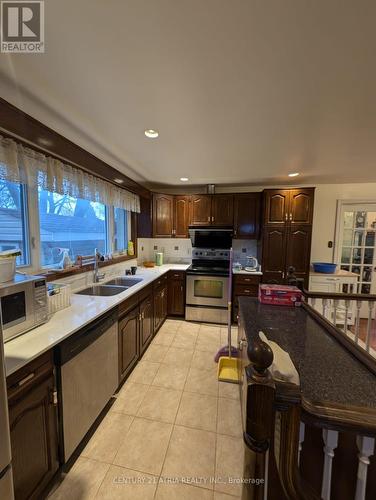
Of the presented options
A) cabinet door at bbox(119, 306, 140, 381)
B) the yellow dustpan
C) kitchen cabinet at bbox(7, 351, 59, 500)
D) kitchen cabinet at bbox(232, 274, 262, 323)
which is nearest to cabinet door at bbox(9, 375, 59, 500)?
kitchen cabinet at bbox(7, 351, 59, 500)

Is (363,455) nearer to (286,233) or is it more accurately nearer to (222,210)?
(286,233)

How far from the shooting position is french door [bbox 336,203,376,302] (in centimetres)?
374

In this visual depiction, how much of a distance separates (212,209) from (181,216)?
0.57 meters

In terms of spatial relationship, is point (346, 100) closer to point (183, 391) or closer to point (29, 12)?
point (29, 12)

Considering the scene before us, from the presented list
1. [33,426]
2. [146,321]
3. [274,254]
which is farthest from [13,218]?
[274,254]

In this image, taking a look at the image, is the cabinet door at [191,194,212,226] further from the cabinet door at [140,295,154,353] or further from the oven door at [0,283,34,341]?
the oven door at [0,283,34,341]

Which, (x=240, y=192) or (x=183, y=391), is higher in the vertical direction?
(x=240, y=192)

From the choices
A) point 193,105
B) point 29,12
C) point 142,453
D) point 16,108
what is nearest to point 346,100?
point 193,105

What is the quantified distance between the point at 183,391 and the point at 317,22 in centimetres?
263

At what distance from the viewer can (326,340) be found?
1292 millimetres

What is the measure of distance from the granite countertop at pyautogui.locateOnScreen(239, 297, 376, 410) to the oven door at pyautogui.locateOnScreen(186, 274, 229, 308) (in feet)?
5.45

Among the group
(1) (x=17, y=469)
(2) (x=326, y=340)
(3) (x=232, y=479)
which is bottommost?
(3) (x=232, y=479)

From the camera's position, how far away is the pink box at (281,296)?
1.81 meters

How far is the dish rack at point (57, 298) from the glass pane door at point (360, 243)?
4234 millimetres
